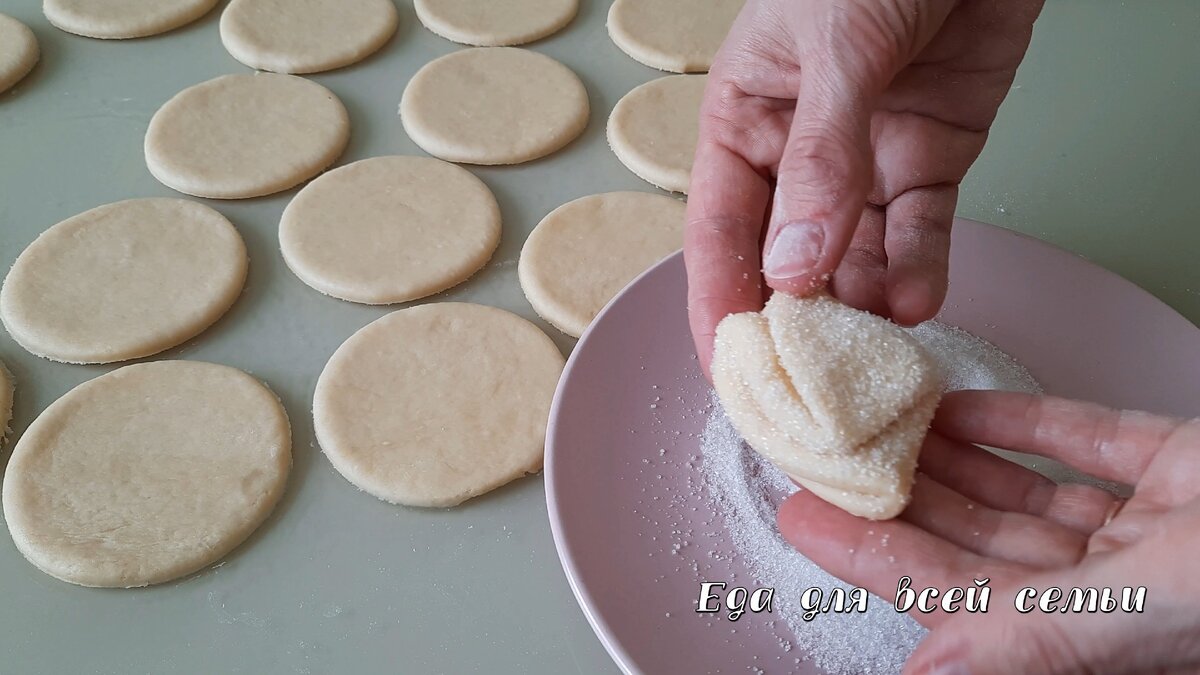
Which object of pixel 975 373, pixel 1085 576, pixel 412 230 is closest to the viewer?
pixel 1085 576

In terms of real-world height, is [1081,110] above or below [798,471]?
above

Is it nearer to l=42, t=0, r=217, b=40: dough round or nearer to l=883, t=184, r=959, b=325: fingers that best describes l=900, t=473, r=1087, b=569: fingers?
l=883, t=184, r=959, b=325: fingers

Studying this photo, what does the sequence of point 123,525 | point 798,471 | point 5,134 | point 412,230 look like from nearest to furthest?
point 798,471
point 123,525
point 412,230
point 5,134

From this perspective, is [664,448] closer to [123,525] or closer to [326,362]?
[326,362]

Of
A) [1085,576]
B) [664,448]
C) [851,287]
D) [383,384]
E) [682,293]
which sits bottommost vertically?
[383,384]

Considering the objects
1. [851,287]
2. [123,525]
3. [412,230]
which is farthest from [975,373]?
[123,525]

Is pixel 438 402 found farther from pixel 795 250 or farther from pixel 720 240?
pixel 795 250
